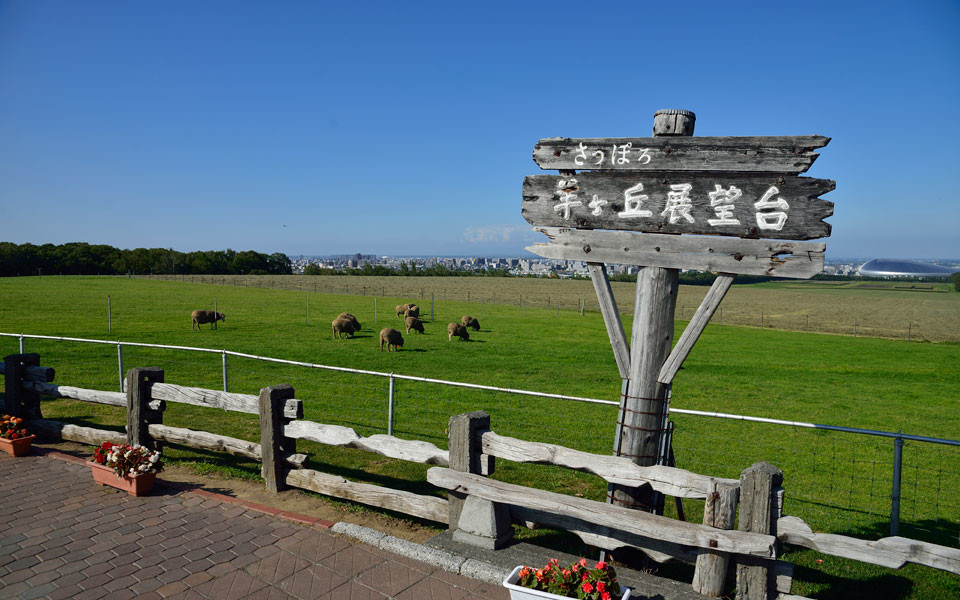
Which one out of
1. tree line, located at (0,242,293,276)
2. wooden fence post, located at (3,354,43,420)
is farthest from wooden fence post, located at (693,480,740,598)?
tree line, located at (0,242,293,276)

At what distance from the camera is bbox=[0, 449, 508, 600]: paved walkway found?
4824 millimetres

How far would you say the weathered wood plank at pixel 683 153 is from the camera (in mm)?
4562

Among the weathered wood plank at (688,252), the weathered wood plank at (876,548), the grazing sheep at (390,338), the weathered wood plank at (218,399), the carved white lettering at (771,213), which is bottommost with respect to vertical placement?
the grazing sheep at (390,338)

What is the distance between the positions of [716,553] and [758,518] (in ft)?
1.53

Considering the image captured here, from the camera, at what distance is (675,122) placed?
5070 millimetres

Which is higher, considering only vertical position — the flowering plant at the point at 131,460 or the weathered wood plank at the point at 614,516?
the weathered wood plank at the point at 614,516

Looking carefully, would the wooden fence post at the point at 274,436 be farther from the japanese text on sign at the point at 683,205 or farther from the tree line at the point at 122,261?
the tree line at the point at 122,261

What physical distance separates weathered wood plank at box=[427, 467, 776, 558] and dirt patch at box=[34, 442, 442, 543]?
1.07 metres

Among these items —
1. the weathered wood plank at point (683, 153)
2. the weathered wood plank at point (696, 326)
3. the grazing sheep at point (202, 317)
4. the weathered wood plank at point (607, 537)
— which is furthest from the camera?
the grazing sheep at point (202, 317)

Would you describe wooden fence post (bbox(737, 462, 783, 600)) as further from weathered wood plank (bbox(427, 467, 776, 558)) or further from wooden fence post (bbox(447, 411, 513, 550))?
wooden fence post (bbox(447, 411, 513, 550))

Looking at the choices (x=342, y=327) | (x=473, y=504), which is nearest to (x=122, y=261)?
(x=342, y=327)

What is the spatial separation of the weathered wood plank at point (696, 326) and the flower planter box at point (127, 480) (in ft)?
20.1

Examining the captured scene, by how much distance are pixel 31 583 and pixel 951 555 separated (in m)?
7.39

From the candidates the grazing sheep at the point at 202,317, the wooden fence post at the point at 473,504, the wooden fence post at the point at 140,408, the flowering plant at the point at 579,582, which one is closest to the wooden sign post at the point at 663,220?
the flowering plant at the point at 579,582
